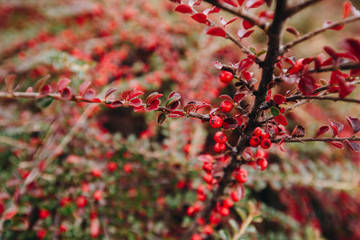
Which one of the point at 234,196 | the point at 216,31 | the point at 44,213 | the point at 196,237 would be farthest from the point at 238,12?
the point at 44,213

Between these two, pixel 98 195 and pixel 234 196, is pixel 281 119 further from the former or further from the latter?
pixel 98 195

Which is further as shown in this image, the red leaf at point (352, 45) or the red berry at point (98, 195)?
the red berry at point (98, 195)

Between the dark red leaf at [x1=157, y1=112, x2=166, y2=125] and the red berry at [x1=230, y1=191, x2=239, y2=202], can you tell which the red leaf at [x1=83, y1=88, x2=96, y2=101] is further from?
the red berry at [x1=230, y1=191, x2=239, y2=202]

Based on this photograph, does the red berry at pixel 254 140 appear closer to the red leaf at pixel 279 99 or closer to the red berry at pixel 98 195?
the red leaf at pixel 279 99

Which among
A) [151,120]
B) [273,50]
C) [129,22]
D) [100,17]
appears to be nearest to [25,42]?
[100,17]

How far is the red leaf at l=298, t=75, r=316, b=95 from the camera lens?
44 cm

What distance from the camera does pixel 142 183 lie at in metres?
1.23

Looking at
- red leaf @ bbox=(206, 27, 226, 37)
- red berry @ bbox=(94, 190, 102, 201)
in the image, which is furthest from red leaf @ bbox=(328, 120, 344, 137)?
red berry @ bbox=(94, 190, 102, 201)

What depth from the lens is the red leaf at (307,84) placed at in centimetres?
44

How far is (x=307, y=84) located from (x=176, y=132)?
97cm

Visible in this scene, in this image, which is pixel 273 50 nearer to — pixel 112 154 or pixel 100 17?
pixel 112 154

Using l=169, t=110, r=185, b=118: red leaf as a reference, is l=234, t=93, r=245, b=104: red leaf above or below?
above

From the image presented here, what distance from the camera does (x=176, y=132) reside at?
1.35 meters

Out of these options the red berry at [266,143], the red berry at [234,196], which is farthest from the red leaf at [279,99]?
the red berry at [234,196]
